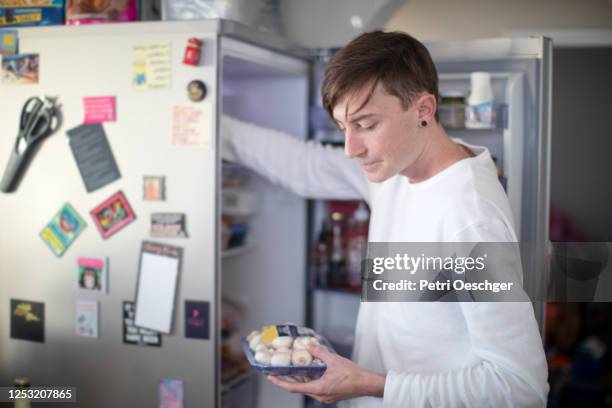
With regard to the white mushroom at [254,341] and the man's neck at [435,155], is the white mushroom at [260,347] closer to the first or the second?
the white mushroom at [254,341]

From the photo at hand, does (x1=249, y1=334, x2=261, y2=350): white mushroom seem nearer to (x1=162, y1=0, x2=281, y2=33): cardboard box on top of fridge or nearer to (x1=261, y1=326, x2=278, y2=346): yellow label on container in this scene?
(x1=261, y1=326, x2=278, y2=346): yellow label on container

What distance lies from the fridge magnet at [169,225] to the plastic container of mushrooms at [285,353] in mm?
370

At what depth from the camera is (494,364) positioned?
1.40 metres

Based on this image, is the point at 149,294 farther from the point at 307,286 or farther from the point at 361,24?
the point at 361,24

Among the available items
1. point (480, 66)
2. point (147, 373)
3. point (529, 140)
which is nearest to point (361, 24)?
point (480, 66)

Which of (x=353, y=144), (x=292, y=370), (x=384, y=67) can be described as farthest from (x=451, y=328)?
(x=384, y=67)

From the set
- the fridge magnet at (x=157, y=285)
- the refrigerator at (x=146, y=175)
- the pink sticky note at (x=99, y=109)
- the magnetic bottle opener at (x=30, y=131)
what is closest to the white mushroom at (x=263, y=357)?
the refrigerator at (x=146, y=175)

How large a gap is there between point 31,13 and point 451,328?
1.62 m

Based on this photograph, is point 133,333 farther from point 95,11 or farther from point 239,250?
point 95,11

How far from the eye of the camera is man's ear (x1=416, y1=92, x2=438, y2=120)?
152 cm

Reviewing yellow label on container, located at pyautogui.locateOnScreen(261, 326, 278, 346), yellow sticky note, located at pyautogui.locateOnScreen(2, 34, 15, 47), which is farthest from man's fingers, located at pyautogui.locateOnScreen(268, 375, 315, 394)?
yellow sticky note, located at pyautogui.locateOnScreen(2, 34, 15, 47)

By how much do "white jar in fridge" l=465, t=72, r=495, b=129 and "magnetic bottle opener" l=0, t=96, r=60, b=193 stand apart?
1295 mm

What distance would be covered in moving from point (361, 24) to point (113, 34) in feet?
3.61

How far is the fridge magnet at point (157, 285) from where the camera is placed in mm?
1861
